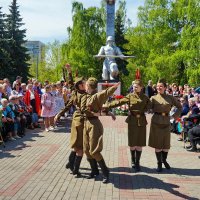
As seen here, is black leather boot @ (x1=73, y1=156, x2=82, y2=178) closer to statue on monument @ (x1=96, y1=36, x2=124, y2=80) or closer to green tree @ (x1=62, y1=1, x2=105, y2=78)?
statue on monument @ (x1=96, y1=36, x2=124, y2=80)

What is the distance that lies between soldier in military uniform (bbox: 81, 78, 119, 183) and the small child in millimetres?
7345

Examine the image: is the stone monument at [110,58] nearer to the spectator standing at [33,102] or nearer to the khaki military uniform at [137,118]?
the spectator standing at [33,102]

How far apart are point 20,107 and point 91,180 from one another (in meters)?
6.81

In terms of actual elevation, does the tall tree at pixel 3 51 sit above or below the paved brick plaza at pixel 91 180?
above

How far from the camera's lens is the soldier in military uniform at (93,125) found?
6707mm

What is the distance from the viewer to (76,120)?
24.0 ft

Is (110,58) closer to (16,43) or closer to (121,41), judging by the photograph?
(16,43)

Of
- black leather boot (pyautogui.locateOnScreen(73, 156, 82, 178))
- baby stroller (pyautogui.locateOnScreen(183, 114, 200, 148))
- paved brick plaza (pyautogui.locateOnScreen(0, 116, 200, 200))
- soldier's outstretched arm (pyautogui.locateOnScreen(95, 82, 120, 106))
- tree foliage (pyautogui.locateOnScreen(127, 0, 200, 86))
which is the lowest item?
paved brick plaza (pyautogui.locateOnScreen(0, 116, 200, 200))

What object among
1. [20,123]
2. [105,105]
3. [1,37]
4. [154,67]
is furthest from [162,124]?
[154,67]

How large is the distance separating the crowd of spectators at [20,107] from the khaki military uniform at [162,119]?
4.82m

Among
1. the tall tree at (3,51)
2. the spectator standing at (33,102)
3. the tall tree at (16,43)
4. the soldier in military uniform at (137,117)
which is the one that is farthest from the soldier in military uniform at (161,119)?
the tall tree at (16,43)

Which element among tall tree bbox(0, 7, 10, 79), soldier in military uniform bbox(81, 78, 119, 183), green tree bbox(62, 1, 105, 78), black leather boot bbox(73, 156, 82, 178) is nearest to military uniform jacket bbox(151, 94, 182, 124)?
soldier in military uniform bbox(81, 78, 119, 183)

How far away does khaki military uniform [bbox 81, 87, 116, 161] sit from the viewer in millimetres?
6699

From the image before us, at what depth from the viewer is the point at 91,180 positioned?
700 cm
